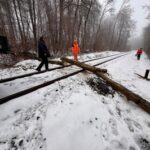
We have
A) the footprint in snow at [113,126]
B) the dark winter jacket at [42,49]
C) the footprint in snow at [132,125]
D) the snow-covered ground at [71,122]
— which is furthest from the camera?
the dark winter jacket at [42,49]

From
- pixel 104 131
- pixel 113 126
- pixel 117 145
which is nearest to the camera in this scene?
pixel 117 145

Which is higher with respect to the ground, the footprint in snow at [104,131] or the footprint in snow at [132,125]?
the footprint in snow at [104,131]

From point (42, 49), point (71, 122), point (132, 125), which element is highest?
point (42, 49)

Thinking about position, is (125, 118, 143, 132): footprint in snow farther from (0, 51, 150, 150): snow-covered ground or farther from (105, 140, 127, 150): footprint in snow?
(105, 140, 127, 150): footprint in snow

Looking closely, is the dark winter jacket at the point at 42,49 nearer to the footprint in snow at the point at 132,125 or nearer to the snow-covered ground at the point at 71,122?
the snow-covered ground at the point at 71,122

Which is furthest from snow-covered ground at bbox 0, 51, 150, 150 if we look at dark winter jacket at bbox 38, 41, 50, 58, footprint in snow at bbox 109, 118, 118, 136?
dark winter jacket at bbox 38, 41, 50, 58

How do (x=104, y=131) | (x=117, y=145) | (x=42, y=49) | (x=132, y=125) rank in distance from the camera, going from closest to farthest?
(x=117, y=145), (x=104, y=131), (x=132, y=125), (x=42, y=49)

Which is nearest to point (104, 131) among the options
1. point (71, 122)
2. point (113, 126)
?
point (113, 126)

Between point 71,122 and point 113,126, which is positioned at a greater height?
point 71,122

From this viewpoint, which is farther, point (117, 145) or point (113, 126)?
point (113, 126)

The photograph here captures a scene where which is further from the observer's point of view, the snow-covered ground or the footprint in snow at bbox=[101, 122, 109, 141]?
the footprint in snow at bbox=[101, 122, 109, 141]

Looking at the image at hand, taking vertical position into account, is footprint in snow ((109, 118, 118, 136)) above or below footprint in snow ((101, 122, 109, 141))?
below

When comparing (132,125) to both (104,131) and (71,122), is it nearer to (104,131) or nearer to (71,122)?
(104,131)

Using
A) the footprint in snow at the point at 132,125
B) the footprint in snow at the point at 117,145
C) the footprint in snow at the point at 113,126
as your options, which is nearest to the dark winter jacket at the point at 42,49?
the footprint in snow at the point at 113,126
